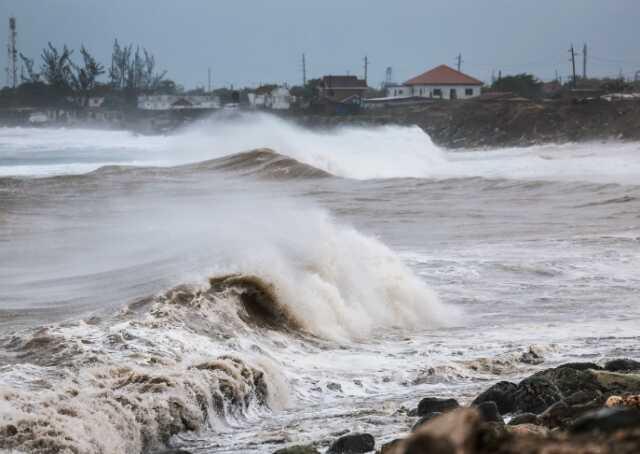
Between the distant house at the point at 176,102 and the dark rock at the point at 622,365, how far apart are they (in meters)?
99.3

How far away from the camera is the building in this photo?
98500 mm

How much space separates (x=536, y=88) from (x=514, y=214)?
66.2 m

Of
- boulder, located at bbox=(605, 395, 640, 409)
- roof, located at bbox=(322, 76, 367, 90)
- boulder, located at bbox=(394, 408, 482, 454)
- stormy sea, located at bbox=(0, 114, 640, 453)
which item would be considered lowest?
stormy sea, located at bbox=(0, 114, 640, 453)

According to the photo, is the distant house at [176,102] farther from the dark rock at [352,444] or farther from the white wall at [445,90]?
the dark rock at [352,444]

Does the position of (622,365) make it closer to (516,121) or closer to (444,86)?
(516,121)

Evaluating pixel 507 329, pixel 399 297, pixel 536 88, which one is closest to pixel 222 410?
pixel 507 329

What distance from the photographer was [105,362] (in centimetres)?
860

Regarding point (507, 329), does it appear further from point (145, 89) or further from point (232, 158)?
point (145, 89)

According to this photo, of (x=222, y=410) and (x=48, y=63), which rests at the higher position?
(x=48, y=63)

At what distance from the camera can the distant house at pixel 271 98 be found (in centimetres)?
10583

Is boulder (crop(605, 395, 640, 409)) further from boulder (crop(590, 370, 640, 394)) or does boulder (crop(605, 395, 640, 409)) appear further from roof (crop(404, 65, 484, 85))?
roof (crop(404, 65, 484, 85))

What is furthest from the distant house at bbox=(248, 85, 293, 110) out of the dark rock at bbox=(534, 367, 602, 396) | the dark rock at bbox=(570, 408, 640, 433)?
the dark rock at bbox=(570, 408, 640, 433)

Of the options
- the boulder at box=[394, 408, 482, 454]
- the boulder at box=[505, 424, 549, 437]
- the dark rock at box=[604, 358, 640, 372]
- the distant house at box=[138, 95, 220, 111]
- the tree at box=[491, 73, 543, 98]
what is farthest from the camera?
the distant house at box=[138, 95, 220, 111]

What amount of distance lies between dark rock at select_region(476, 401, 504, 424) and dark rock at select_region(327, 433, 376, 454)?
832 millimetres
